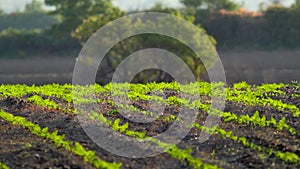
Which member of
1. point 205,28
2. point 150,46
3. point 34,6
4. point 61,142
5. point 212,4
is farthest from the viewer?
point 34,6

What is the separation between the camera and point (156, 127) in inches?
350

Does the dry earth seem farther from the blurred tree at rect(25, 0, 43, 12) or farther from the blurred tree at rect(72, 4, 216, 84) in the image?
the blurred tree at rect(25, 0, 43, 12)

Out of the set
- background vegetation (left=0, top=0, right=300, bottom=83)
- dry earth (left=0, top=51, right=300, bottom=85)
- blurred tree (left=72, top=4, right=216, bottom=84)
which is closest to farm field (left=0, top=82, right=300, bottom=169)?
blurred tree (left=72, top=4, right=216, bottom=84)

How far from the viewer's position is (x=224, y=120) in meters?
9.12

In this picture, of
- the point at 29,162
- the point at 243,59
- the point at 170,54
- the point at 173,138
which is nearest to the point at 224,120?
the point at 173,138

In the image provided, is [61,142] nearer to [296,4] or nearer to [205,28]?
[205,28]

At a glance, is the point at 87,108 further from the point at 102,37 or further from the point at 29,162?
the point at 102,37

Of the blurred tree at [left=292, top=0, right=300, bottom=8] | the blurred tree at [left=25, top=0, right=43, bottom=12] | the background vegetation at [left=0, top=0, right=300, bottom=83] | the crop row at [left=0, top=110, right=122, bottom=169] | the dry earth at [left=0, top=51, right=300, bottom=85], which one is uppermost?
the blurred tree at [left=25, top=0, right=43, bottom=12]

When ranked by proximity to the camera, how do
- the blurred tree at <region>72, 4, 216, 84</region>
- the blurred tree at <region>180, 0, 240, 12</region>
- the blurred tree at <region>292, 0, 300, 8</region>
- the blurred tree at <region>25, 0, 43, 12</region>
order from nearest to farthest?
the blurred tree at <region>72, 4, 216, 84</region>, the blurred tree at <region>292, 0, 300, 8</region>, the blurred tree at <region>180, 0, 240, 12</region>, the blurred tree at <region>25, 0, 43, 12</region>

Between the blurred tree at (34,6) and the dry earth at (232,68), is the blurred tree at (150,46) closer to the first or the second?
the dry earth at (232,68)

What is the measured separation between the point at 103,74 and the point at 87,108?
2451 centimetres

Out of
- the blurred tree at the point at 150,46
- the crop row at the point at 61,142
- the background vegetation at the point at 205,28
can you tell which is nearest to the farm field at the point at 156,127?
the crop row at the point at 61,142

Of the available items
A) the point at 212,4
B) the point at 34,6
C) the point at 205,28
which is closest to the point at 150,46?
the point at 205,28

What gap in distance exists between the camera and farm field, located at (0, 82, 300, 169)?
24.5 feet
